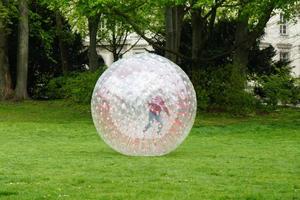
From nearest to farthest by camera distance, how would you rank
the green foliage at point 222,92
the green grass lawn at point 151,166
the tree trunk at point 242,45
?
the green grass lawn at point 151,166 < the green foliage at point 222,92 < the tree trunk at point 242,45

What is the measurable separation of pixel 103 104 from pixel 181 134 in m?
1.72

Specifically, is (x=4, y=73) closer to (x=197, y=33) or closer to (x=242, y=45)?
(x=197, y=33)

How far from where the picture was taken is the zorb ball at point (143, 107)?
544 inches

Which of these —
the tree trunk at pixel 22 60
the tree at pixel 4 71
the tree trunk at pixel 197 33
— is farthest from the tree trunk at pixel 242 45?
the tree at pixel 4 71

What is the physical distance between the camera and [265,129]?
23891mm

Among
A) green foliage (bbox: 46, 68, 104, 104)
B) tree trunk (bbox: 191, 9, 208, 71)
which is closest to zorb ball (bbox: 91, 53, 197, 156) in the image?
green foliage (bbox: 46, 68, 104, 104)

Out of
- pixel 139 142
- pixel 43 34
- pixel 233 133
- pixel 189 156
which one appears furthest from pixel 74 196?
pixel 43 34

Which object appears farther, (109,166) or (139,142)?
(139,142)

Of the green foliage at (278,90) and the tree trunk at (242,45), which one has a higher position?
the tree trunk at (242,45)

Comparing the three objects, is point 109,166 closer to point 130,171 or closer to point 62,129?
point 130,171

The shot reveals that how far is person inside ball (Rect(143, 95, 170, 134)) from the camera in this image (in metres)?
13.8

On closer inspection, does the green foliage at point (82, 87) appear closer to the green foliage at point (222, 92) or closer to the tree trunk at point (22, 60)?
the tree trunk at point (22, 60)

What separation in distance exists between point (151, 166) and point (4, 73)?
25212 mm

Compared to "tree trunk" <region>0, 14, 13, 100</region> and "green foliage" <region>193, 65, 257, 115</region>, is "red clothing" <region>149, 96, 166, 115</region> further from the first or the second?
"tree trunk" <region>0, 14, 13, 100</region>
